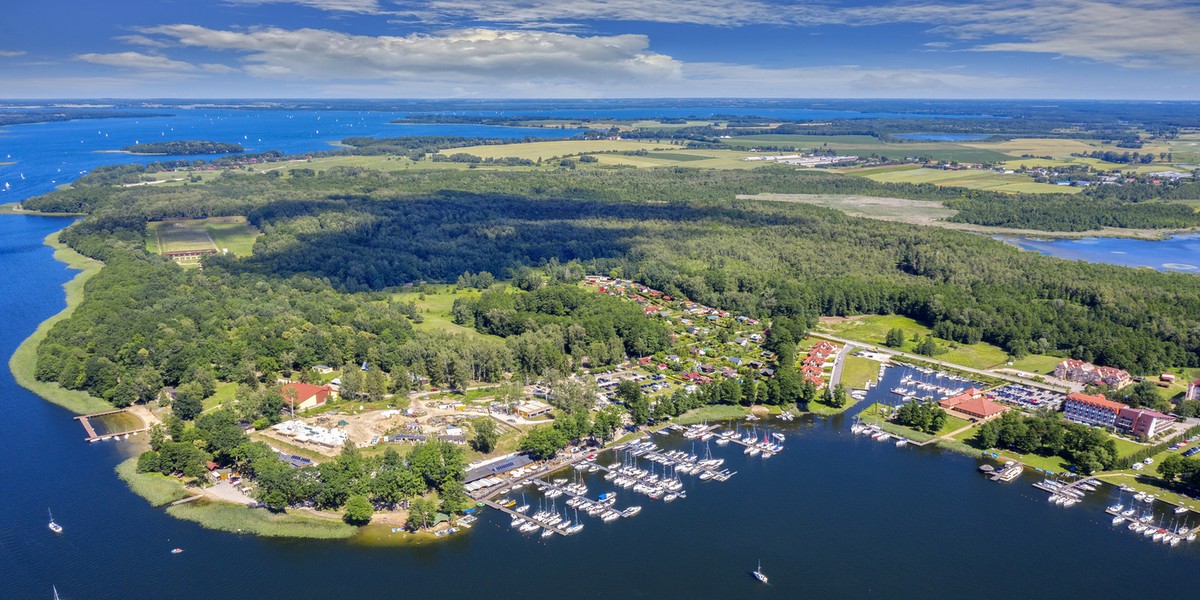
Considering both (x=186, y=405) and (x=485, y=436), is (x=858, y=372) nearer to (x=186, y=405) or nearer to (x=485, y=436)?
(x=485, y=436)

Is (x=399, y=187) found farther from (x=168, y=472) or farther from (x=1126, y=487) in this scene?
(x=1126, y=487)

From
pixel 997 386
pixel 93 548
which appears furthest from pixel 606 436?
pixel 997 386

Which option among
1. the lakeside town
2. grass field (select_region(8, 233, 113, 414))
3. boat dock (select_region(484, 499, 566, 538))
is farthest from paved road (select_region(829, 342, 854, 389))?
grass field (select_region(8, 233, 113, 414))

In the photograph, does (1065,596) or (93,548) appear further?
(93,548)

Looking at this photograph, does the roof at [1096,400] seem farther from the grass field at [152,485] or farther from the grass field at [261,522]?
the grass field at [152,485]

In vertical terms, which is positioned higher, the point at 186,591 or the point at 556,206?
the point at 556,206

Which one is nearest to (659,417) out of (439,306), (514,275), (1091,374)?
(1091,374)

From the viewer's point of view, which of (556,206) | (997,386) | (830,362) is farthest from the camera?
(556,206)
